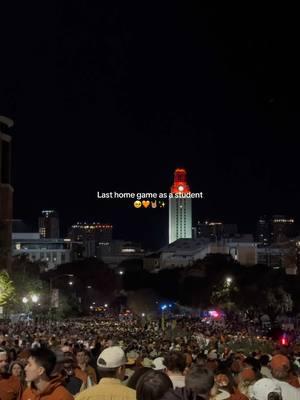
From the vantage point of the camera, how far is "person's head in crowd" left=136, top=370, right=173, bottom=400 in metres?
5.80

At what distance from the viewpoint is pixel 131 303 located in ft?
524

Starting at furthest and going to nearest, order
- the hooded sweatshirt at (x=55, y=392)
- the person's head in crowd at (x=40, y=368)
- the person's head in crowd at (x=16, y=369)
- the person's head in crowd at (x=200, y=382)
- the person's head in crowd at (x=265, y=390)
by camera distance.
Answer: the person's head in crowd at (x=16, y=369) < the person's head in crowd at (x=40, y=368) < the hooded sweatshirt at (x=55, y=392) < the person's head in crowd at (x=200, y=382) < the person's head in crowd at (x=265, y=390)

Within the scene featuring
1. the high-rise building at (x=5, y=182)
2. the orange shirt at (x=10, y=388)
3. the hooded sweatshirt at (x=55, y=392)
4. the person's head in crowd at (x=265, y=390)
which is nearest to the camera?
the person's head in crowd at (x=265, y=390)

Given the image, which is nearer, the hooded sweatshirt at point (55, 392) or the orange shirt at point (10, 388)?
the hooded sweatshirt at point (55, 392)

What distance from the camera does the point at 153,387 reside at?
19.1 feet

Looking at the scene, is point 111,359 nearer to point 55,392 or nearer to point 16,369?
point 55,392

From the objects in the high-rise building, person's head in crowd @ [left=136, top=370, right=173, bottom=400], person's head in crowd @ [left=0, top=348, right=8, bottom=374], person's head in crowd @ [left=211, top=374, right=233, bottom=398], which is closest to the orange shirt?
person's head in crowd @ [left=0, top=348, right=8, bottom=374]

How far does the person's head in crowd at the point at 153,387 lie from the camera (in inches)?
229

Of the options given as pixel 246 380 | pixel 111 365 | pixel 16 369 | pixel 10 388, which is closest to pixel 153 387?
pixel 111 365

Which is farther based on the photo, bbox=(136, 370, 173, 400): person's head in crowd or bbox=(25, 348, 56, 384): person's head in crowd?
bbox=(25, 348, 56, 384): person's head in crowd

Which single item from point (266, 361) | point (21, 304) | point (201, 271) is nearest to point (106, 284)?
point (201, 271)

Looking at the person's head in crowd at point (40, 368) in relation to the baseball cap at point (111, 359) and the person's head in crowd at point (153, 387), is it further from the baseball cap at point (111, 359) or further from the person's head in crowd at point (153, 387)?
the person's head in crowd at point (153, 387)

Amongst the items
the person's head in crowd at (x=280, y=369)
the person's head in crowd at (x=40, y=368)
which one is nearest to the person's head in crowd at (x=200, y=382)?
the person's head in crowd at (x=40, y=368)

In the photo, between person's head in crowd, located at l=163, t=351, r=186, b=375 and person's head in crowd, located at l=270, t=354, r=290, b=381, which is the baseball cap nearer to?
person's head in crowd, located at l=163, t=351, r=186, b=375
